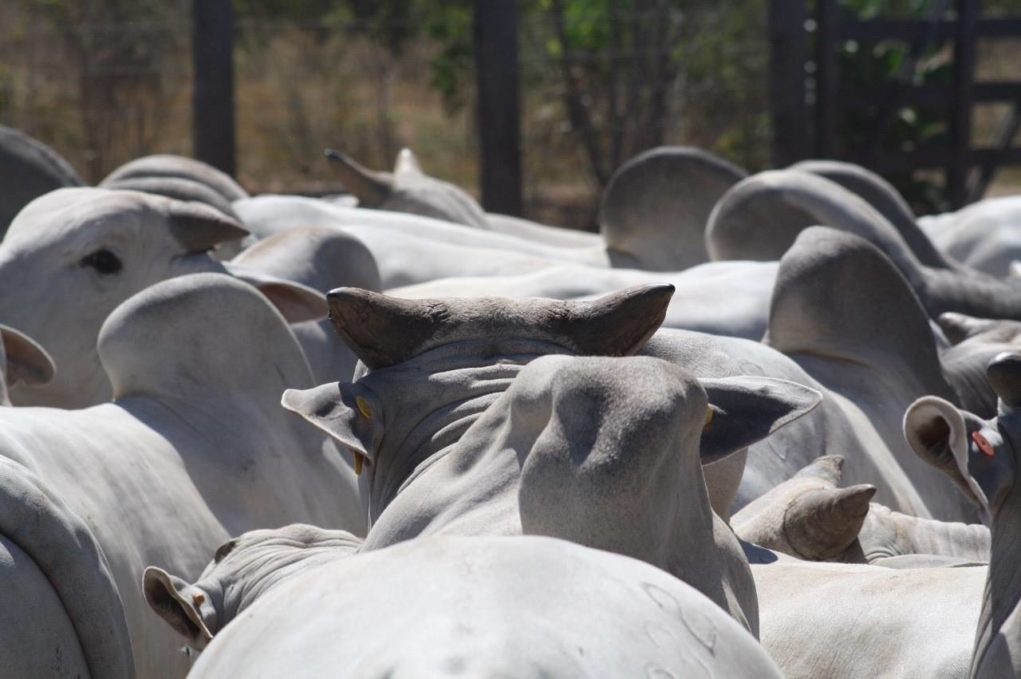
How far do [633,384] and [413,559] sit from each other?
18.1 inches

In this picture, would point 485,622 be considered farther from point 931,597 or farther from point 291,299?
point 291,299

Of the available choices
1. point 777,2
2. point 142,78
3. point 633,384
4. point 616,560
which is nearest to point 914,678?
point 633,384

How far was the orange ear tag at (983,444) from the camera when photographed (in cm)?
229

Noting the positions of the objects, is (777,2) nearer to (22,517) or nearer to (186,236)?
(186,236)

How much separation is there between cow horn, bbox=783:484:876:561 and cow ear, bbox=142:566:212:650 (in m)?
1.22

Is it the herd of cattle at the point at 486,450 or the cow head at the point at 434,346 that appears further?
the cow head at the point at 434,346

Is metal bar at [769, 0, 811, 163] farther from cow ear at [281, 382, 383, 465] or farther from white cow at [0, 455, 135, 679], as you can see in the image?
white cow at [0, 455, 135, 679]

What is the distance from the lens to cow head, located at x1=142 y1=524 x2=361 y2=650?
2.63m

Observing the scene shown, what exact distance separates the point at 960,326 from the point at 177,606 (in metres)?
3.43

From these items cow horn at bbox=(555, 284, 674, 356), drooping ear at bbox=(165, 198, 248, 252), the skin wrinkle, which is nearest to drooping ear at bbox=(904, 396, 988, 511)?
cow horn at bbox=(555, 284, 674, 356)

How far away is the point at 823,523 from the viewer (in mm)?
3467

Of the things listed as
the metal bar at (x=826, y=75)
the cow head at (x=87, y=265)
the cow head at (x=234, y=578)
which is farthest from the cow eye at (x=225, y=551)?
the metal bar at (x=826, y=75)

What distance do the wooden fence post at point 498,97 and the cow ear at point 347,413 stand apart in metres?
6.52

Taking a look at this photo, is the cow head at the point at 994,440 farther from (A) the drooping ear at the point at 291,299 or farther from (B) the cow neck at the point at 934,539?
(A) the drooping ear at the point at 291,299
